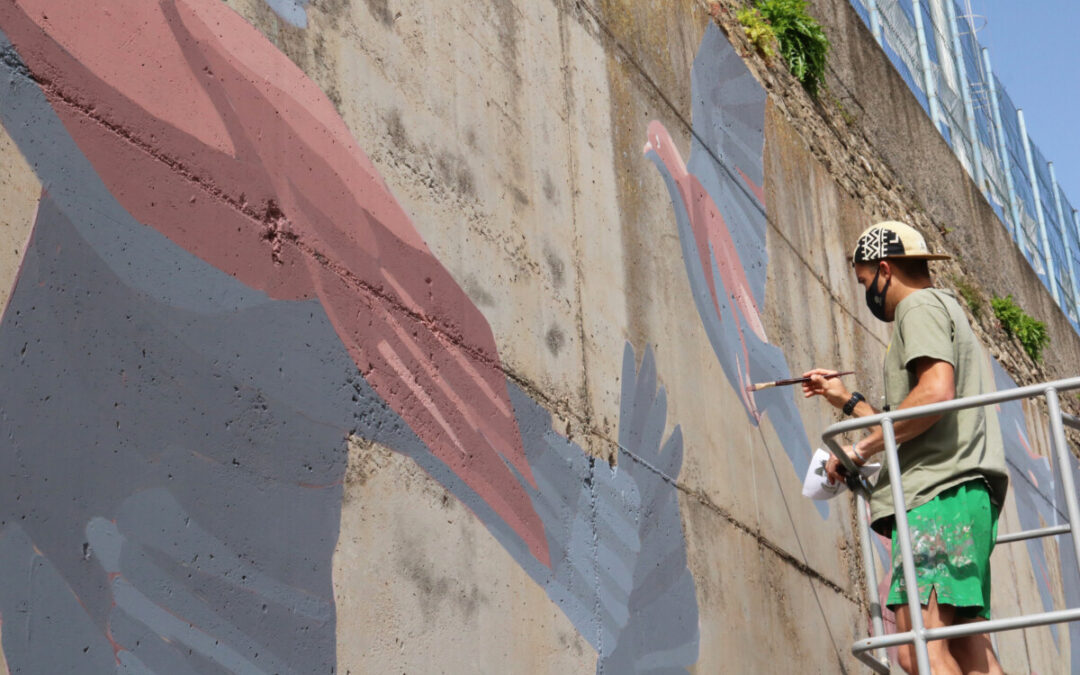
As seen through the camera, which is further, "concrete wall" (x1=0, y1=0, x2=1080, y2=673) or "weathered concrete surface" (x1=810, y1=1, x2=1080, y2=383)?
"weathered concrete surface" (x1=810, y1=1, x2=1080, y2=383)

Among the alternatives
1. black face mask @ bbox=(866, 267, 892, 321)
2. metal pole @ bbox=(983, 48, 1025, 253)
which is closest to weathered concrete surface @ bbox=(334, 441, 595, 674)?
black face mask @ bbox=(866, 267, 892, 321)

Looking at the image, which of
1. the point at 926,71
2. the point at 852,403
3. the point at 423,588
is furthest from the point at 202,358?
the point at 926,71

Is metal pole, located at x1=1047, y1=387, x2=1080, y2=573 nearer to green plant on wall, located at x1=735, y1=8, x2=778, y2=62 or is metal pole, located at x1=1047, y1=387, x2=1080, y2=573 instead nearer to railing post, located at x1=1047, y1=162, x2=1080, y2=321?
green plant on wall, located at x1=735, y1=8, x2=778, y2=62

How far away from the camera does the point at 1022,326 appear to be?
13.2 m

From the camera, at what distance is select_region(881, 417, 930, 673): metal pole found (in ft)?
13.0

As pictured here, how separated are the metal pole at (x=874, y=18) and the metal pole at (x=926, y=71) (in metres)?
1.45

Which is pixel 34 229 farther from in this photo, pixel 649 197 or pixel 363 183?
pixel 649 197

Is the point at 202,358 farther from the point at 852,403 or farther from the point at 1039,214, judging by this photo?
the point at 1039,214

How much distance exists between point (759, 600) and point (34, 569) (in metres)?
4.02

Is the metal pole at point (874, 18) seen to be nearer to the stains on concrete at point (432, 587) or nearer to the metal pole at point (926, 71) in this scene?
the metal pole at point (926, 71)

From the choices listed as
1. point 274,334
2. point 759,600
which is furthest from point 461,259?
point 759,600

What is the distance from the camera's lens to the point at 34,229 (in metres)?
3.04

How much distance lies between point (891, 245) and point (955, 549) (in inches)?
42.4

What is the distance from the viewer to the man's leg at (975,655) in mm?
4246
